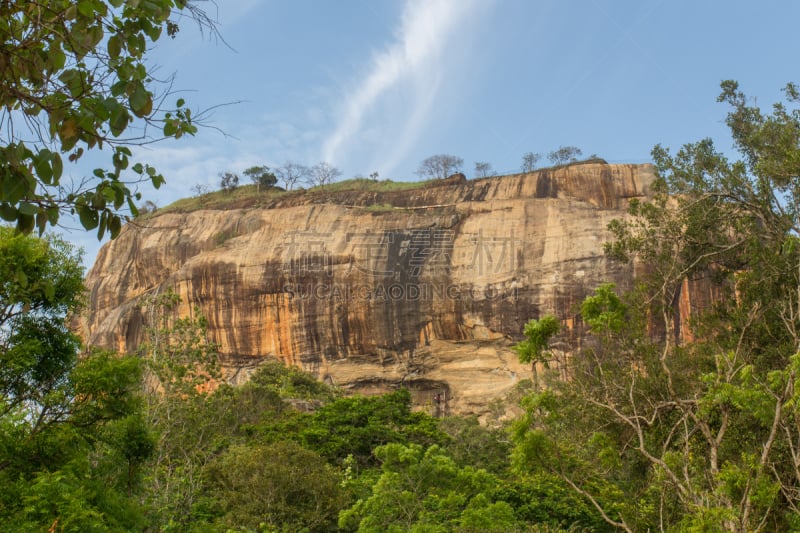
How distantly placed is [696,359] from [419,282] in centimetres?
1951

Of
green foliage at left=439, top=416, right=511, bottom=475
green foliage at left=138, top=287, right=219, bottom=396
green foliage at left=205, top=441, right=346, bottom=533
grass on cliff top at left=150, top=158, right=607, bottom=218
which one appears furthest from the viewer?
grass on cliff top at left=150, top=158, right=607, bottom=218

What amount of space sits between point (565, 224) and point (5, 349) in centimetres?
2625

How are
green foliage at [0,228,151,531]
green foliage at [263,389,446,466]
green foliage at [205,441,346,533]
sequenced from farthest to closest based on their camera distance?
green foliage at [263,389,446,466] → green foliage at [205,441,346,533] → green foliage at [0,228,151,531]

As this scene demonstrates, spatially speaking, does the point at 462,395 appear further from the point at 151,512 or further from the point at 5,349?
the point at 5,349

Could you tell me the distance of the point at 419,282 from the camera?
31.6 meters

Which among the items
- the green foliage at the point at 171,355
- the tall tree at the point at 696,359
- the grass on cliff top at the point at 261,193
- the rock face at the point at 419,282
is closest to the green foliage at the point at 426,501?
the tall tree at the point at 696,359

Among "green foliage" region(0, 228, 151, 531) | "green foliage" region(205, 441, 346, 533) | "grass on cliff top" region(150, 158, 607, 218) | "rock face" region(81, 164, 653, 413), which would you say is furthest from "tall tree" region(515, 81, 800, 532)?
"grass on cliff top" region(150, 158, 607, 218)

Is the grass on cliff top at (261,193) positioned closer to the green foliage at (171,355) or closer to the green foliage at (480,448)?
the green foliage at (480,448)

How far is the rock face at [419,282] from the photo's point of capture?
3080 centimetres

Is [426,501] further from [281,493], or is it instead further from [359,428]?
[359,428]

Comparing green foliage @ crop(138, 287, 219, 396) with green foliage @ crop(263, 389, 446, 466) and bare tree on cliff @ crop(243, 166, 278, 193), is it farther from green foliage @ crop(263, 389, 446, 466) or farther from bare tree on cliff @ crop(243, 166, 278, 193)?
bare tree on cliff @ crop(243, 166, 278, 193)

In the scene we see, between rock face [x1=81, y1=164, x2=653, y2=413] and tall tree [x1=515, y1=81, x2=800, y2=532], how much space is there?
1620cm

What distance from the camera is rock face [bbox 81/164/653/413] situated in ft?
101

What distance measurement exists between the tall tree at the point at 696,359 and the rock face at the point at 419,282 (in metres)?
16.2
